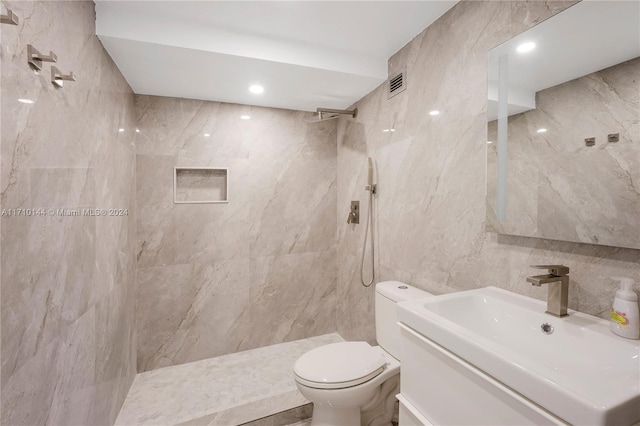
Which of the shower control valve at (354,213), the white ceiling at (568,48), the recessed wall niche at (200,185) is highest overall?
the white ceiling at (568,48)

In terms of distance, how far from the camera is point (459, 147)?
1.49m

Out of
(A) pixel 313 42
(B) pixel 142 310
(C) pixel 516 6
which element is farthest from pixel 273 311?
(C) pixel 516 6

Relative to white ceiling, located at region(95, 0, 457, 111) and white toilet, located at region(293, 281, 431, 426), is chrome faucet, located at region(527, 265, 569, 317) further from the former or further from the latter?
white ceiling, located at region(95, 0, 457, 111)

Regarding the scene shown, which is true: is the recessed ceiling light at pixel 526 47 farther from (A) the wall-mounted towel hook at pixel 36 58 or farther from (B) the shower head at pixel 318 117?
(A) the wall-mounted towel hook at pixel 36 58

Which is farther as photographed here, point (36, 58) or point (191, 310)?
point (191, 310)

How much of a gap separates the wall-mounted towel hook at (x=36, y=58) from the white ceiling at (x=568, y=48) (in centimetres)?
173

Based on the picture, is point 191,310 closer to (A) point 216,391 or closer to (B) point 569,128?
(A) point 216,391

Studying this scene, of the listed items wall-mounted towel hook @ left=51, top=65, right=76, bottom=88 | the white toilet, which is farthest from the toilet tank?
wall-mounted towel hook @ left=51, top=65, right=76, bottom=88

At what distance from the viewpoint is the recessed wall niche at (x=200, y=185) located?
240 cm

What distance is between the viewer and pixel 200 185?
8.11ft

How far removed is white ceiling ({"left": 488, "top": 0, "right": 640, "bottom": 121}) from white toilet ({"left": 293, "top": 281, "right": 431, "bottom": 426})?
1143 millimetres

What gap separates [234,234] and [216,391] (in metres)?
1.19

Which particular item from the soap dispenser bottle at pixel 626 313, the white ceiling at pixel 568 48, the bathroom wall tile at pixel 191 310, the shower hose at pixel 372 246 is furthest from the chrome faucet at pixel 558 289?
the bathroom wall tile at pixel 191 310

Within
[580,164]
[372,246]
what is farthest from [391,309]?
[580,164]
